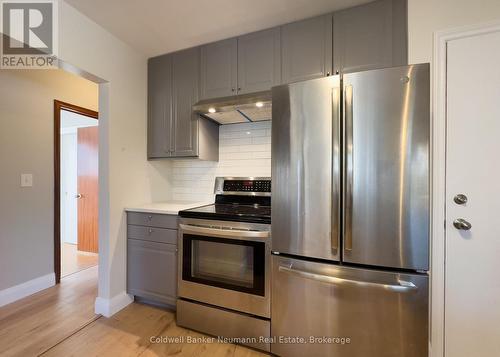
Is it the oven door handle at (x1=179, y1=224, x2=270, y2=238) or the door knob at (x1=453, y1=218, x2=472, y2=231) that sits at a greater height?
the door knob at (x1=453, y1=218, x2=472, y2=231)

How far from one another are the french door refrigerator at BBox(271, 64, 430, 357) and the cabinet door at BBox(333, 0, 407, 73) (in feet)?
1.55

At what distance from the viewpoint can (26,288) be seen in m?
2.22

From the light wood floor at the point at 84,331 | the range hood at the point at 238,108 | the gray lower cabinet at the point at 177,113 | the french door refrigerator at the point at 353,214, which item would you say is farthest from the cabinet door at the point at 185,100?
the light wood floor at the point at 84,331

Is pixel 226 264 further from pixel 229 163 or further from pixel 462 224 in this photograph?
pixel 462 224

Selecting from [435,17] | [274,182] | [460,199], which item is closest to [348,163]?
[274,182]

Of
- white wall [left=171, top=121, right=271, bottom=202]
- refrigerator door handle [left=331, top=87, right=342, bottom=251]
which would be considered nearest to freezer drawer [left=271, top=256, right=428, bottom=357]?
refrigerator door handle [left=331, top=87, right=342, bottom=251]

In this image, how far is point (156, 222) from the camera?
1951 mm

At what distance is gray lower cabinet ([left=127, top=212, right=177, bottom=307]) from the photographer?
1.89 meters

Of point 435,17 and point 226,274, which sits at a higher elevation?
point 435,17

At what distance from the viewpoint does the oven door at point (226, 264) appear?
1.50 m

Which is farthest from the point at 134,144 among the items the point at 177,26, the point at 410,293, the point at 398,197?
the point at 410,293

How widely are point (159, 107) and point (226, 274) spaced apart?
1.73m

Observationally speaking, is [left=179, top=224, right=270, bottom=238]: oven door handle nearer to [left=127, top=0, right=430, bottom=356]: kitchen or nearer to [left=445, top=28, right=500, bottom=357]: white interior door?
[left=127, top=0, right=430, bottom=356]: kitchen

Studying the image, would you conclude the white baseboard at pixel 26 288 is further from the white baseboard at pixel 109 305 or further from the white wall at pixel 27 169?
the white baseboard at pixel 109 305
